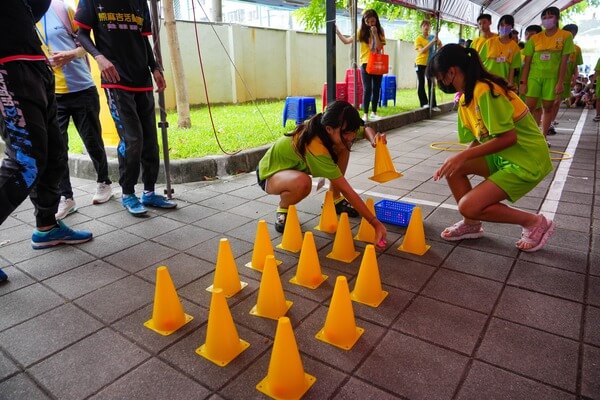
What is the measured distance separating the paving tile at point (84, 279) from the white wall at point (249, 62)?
8.18m

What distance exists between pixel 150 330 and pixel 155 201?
2133mm

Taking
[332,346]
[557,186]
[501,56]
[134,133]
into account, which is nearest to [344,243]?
[332,346]

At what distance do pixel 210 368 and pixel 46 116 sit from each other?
7.13 ft

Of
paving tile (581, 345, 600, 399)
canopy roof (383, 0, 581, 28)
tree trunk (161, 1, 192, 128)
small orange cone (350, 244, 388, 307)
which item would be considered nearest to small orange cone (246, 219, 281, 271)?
small orange cone (350, 244, 388, 307)

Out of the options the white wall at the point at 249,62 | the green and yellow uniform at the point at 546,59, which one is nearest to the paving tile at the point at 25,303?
the green and yellow uniform at the point at 546,59

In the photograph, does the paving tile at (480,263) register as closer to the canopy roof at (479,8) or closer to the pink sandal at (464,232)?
the pink sandal at (464,232)

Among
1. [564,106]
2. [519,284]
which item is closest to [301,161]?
[519,284]

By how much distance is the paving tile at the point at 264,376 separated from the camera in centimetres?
172

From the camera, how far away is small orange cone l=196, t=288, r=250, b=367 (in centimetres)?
191

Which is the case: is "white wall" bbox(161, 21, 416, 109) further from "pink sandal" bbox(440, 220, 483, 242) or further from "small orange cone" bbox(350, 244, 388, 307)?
"small orange cone" bbox(350, 244, 388, 307)

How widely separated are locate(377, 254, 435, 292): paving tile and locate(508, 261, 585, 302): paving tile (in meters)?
0.53

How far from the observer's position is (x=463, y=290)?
2.51m

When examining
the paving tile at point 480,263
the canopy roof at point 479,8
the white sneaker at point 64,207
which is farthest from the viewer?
the canopy roof at point 479,8

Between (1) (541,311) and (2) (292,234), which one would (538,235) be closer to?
(1) (541,311)
